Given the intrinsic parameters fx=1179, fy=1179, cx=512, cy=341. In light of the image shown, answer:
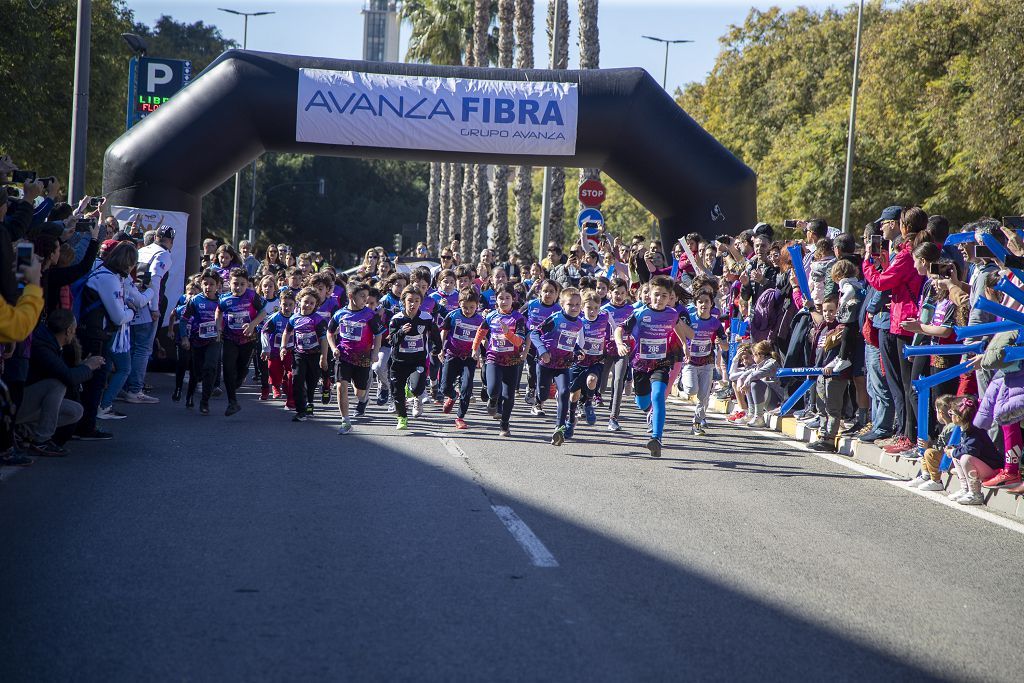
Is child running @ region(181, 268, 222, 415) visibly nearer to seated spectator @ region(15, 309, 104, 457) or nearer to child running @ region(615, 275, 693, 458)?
seated spectator @ region(15, 309, 104, 457)

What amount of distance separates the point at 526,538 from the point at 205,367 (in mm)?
7913

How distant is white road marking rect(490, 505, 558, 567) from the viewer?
661 cm

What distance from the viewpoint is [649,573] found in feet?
21.1

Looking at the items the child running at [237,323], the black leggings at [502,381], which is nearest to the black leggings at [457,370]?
the black leggings at [502,381]

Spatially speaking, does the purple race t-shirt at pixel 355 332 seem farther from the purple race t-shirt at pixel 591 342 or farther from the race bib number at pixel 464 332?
the purple race t-shirt at pixel 591 342

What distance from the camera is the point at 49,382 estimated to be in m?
9.59

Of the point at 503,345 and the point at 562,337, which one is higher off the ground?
the point at 562,337

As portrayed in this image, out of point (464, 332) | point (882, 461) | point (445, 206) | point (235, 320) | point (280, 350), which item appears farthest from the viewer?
point (445, 206)

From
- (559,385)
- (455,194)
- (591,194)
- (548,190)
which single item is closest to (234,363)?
(559,385)

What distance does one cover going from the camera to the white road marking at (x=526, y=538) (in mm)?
6613

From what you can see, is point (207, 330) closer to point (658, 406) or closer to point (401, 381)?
point (401, 381)

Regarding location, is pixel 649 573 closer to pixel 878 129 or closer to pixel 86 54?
pixel 86 54

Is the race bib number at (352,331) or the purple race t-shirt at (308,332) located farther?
the purple race t-shirt at (308,332)

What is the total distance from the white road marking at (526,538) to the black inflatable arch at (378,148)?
471 inches
